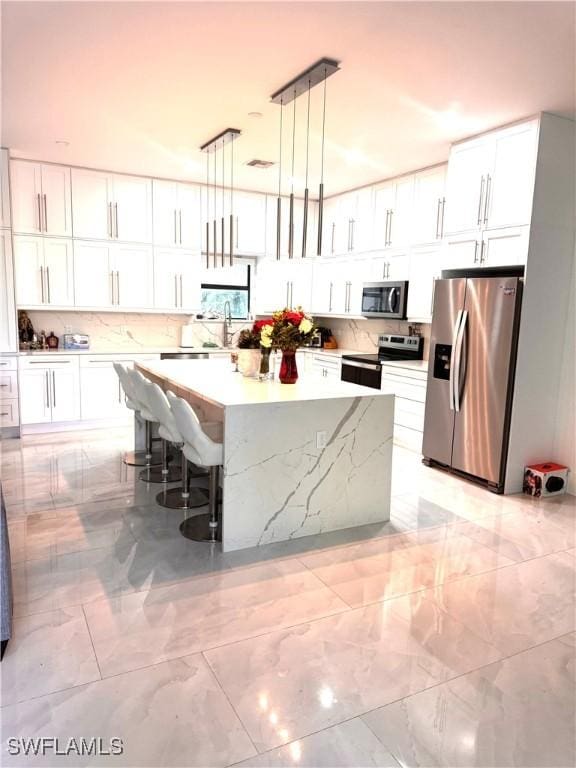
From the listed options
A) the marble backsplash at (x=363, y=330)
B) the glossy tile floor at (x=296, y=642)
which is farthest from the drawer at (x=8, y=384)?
the marble backsplash at (x=363, y=330)

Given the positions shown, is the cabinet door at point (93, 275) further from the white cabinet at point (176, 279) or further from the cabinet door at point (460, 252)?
the cabinet door at point (460, 252)

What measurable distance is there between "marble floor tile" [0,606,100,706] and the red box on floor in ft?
11.3

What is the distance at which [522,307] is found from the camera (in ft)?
13.4

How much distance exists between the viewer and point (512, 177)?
4.10m

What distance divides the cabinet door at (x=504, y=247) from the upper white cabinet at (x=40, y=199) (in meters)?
4.27

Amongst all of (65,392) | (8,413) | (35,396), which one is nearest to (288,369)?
(65,392)

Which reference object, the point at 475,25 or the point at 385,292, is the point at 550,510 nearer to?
the point at 385,292

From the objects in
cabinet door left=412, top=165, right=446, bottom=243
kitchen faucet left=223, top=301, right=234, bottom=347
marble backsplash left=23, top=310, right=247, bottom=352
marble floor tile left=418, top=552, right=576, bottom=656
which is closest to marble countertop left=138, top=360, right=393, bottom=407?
marble floor tile left=418, top=552, right=576, bottom=656

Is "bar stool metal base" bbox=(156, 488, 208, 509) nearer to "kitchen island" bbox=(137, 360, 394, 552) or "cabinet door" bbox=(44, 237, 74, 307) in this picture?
"kitchen island" bbox=(137, 360, 394, 552)

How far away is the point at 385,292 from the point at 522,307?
199 cm

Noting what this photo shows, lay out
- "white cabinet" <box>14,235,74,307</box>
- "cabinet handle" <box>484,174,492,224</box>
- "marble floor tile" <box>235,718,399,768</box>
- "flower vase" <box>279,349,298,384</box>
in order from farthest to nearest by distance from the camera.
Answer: "white cabinet" <box>14,235,74,307</box> → "cabinet handle" <box>484,174,492,224</box> → "flower vase" <box>279,349,298,384</box> → "marble floor tile" <box>235,718,399,768</box>

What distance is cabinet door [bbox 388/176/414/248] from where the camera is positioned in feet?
18.4

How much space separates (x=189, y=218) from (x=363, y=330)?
255 cm

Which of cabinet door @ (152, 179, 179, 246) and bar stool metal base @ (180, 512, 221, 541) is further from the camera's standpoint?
cabinet door @ (152, 179, 179, 246)
